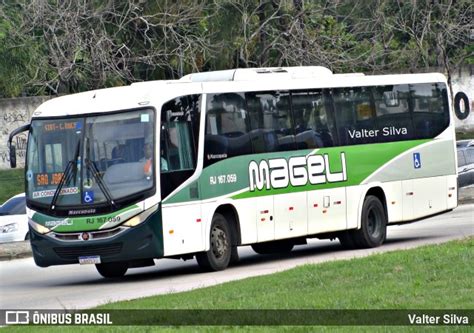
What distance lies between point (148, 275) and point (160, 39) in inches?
619

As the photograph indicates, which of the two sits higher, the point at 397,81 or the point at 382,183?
the point at 397,81

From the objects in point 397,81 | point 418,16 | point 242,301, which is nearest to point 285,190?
point 397,81

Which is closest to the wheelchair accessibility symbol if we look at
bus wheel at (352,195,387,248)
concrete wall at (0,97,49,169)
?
bus wheel at (352,195,387,248)

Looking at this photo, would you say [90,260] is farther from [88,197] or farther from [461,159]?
[461,159]

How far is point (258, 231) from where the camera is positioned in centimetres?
2117

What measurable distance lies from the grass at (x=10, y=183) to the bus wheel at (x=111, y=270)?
18539mm

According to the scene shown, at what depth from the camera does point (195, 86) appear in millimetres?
20359

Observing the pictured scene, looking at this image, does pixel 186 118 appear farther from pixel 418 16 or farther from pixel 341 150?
pixel 418 16

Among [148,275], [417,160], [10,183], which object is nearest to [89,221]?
[148,275]

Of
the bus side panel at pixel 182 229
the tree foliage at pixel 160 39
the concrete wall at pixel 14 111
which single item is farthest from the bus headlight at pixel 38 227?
the concrete wall at pixel 14 111

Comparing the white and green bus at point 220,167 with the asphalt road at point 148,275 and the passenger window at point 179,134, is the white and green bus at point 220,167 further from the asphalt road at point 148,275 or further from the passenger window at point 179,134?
the asphalt road at point 148,275

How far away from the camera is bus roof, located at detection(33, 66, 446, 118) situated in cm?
1978

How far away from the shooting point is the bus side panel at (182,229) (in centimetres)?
1930

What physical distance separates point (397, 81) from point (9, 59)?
15429mm
